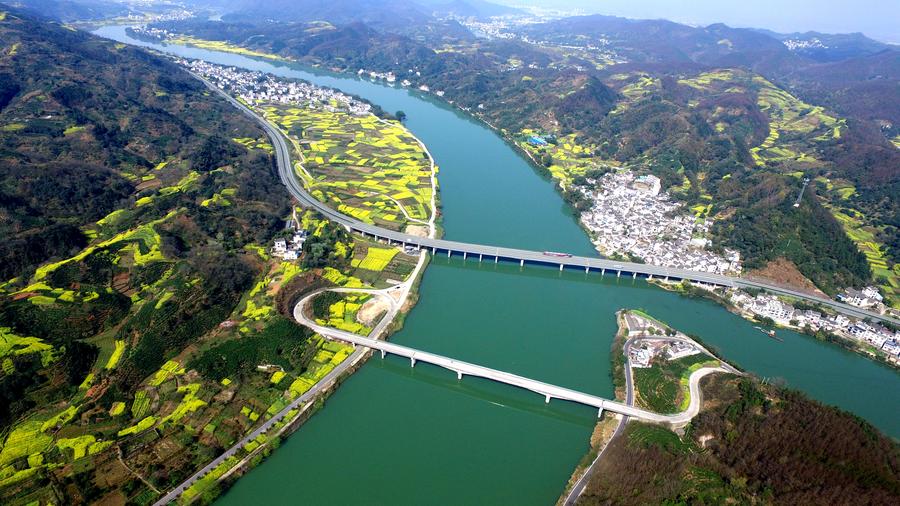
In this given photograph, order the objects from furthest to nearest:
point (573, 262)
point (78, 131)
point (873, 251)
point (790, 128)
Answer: point (790, 128)
point (78, 131)
point (873, 251)
point (573, 262)

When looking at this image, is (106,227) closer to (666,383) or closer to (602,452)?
(602,452)

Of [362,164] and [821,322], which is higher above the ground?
[362,164]

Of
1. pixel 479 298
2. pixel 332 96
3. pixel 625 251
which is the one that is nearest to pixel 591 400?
pixel 479 298

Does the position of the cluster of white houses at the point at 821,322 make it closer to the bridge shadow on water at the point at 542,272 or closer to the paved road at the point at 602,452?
the bridge shadow on water at the point at 542,272

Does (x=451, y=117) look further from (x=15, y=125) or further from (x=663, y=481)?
(x=663, y=481)

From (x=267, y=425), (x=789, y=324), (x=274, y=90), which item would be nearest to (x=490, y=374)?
(x=267, y=425)

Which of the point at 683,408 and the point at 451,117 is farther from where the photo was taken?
the point at 451,117
